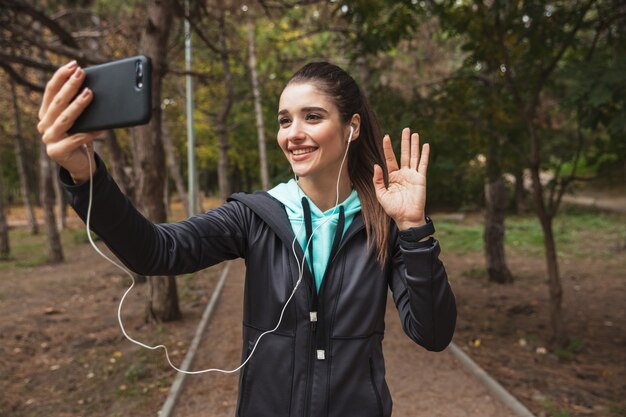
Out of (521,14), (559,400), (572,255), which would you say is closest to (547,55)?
(521,14)

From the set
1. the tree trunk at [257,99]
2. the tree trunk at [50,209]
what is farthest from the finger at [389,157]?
the tree trunk at [50,209]

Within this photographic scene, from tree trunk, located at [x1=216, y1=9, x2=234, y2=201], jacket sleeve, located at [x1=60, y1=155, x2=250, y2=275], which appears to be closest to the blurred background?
tree trunk, located at [x1=216, y1=9, x2=234, y2=201]

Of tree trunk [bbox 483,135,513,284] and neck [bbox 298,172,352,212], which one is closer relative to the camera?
neck [bbox 298,172,352,212]

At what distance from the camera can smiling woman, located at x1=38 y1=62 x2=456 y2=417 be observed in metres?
1.64

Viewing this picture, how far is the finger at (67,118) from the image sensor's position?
1267 mm

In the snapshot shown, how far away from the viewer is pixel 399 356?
6.01m

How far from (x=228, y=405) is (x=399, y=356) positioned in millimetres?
2242

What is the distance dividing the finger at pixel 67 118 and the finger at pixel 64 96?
13mm

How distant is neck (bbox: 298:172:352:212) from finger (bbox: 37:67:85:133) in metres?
0.90

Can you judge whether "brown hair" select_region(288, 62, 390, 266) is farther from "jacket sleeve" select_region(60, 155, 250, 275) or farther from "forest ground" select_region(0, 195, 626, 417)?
"forest ground" select_region(0, 195, 626, 417)

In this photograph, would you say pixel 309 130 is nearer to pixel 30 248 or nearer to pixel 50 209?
pixel 50 209

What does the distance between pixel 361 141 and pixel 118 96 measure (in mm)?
1021

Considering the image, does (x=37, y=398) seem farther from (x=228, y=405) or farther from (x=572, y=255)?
(x=572, y=255)

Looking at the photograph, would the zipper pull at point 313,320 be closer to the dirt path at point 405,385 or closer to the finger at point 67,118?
the finger at point 67,118
